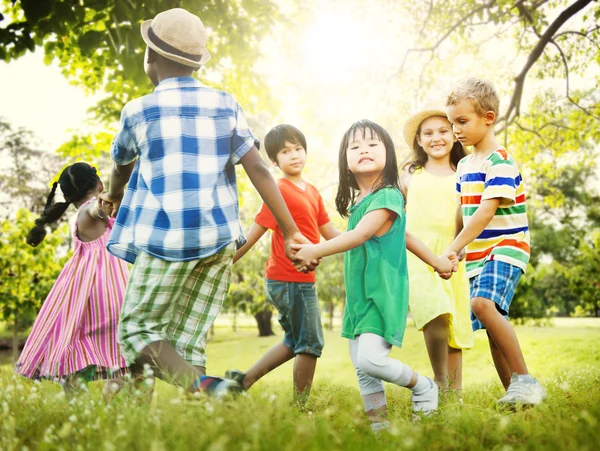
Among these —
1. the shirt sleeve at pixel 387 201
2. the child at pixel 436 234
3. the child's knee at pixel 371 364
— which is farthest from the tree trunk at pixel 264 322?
the child's knee at pixel 371 364

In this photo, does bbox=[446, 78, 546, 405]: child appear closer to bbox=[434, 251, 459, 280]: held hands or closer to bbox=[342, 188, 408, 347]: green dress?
bbox=[434, 251, 459, 280]: held hands

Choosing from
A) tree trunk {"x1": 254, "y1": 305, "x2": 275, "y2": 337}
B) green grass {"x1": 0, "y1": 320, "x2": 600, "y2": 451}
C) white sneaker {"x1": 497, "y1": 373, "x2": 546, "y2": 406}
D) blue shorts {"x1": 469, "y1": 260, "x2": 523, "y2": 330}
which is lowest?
tree trunk {"x1": 254, "y1": 305, "x2": 275, "y2": 337}

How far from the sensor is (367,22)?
10164 millimetres

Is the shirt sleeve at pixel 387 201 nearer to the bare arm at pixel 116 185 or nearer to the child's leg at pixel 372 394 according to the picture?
the child's leg at pixel 372 394

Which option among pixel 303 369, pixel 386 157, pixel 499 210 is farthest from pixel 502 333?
pixel 303 369

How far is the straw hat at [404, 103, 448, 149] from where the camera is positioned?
14.0 feet

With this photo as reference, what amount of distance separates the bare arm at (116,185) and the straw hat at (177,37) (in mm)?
633

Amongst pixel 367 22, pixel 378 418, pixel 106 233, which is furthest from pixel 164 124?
pixel 367 22

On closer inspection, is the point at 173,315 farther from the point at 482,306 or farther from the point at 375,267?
the point at 482,306

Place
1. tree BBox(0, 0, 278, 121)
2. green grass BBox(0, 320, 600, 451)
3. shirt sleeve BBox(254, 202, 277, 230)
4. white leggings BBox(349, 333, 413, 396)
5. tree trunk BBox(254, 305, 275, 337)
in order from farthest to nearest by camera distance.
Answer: tree trunk BBox(254, 305, 275, 337) → tree BBox(0, 0, 278, 121) → shirt sleeve BBox(254, 202, 277, 230) → white leggings BBox(349, 333, 413, 396) → green grass BBox(0, 320, 600, 451)

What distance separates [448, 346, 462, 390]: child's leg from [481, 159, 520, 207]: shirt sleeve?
1.16m

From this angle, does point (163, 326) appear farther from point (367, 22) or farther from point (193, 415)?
point (367, 22)

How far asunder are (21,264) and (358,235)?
482 inches

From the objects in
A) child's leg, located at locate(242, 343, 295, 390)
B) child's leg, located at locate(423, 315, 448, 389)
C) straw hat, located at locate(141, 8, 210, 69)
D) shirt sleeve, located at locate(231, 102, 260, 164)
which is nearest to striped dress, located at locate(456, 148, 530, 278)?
child's leg, located at locate(423, 315, 448, 389)
